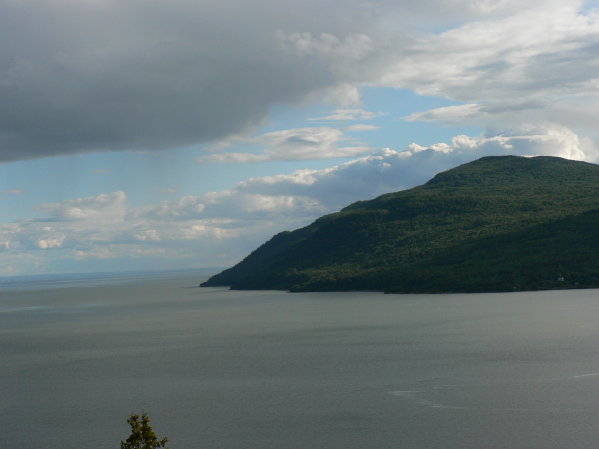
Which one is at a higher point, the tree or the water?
the tree

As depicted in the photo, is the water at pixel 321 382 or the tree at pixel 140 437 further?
the water at pixel 321 382

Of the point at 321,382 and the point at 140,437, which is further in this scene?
the point at 321,382

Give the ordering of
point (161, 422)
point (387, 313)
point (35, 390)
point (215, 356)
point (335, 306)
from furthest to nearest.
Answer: point (335, 306) < point (387, 313) < point (215, 356) < point (35, 390) < point (161, 422)

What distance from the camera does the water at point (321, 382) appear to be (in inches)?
1827

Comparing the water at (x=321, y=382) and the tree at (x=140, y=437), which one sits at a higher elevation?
the tree at (x=140, y=437)

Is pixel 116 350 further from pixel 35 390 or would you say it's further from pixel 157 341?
pixel 35 390

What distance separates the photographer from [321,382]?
6231cm

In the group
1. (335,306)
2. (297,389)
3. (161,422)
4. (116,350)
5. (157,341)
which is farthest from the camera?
(335,306)

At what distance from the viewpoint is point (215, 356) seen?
81375 millimetres

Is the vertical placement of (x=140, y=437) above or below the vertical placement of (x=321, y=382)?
above

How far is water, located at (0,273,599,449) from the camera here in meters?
46.4

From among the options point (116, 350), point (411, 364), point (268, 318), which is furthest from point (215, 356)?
point (268, 318)

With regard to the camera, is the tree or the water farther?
the water

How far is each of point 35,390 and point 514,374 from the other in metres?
42.6
